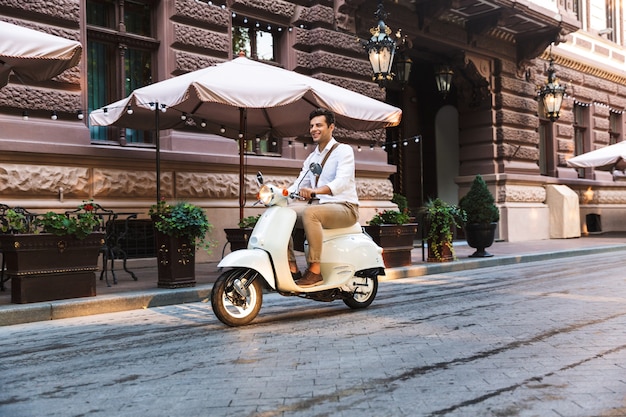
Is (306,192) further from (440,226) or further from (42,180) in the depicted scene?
(440,226)

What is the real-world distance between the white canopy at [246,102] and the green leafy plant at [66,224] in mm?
2064

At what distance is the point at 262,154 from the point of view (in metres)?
13.1

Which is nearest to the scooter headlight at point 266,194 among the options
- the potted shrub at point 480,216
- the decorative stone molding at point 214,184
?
the decorative stone molding at point 214,184

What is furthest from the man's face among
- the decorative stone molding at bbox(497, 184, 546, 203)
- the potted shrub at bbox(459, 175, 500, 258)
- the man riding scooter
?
the decorative stone molding at bbox(497, 184, 546, 203)

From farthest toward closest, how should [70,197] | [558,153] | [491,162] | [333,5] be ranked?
[558,153]
[491,162]
[333,5]
[70,197]

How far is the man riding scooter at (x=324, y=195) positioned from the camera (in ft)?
20.4

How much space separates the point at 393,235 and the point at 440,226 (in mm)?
1347

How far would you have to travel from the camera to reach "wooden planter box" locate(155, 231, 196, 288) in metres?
8.13

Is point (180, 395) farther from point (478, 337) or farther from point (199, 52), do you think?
point (199, 52)

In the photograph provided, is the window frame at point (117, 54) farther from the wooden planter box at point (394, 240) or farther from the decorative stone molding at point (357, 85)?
the wooden planter box at point (394, 240)

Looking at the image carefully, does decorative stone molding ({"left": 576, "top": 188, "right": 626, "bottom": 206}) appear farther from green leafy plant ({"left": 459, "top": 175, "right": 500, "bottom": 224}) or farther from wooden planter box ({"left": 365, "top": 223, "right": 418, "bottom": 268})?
wooden planter box ({"left": 365, "top": 223, "right": 418, "bottom": 268})

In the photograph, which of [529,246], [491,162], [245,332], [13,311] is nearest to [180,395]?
[245,332]

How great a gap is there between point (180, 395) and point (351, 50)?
11.5 meters

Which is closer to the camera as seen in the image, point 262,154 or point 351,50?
point 262,154
